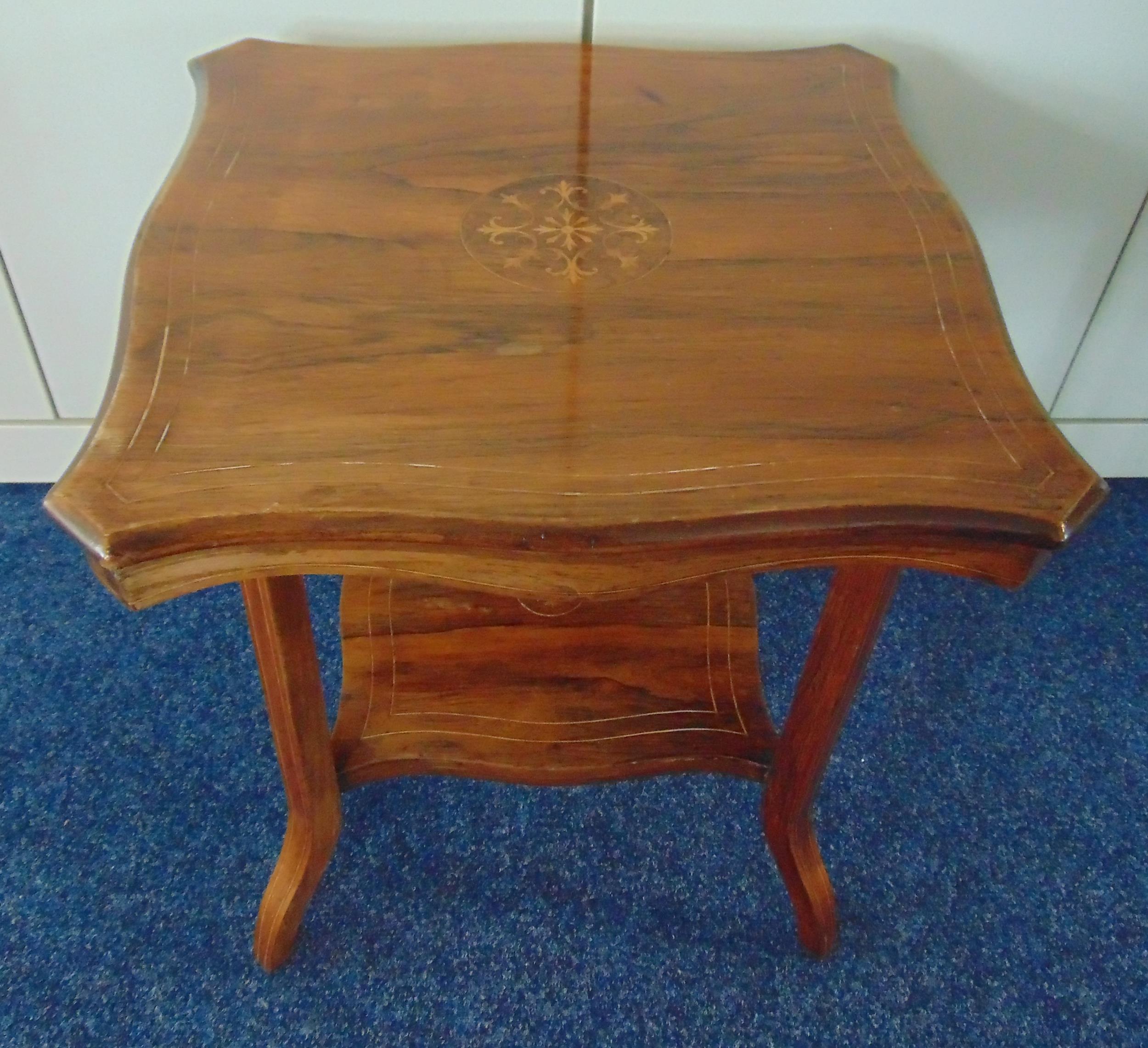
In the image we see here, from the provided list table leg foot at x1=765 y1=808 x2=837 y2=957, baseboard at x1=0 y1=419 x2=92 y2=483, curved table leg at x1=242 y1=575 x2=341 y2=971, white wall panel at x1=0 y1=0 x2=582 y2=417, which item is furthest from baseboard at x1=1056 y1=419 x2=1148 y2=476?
baseboard at x1=0 y1=419 x2=92 y2=483

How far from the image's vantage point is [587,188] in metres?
0.81

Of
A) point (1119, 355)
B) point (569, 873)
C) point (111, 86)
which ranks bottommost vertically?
point (569, 873)

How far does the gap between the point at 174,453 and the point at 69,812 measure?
0.65m

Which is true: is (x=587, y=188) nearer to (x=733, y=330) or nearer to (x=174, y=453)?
(x=733, y=330)

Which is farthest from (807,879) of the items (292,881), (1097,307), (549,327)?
(1097,307)

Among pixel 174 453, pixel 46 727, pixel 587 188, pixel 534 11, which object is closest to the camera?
pixel 174 453

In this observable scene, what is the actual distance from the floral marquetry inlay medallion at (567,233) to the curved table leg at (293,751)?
272 mm

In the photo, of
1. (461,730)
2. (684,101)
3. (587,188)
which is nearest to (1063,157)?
(684,101)

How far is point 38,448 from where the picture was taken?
136cm

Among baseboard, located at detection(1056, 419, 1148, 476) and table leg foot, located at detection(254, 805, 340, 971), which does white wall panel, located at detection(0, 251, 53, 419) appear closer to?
table leg foot, located at detection(254, 805, 340, 971)

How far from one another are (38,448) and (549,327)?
3.17 feet

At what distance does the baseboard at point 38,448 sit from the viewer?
4.39 feet

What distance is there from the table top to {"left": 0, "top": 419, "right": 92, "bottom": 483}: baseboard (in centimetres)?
62

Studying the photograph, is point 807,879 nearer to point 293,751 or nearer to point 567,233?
point 293,751
